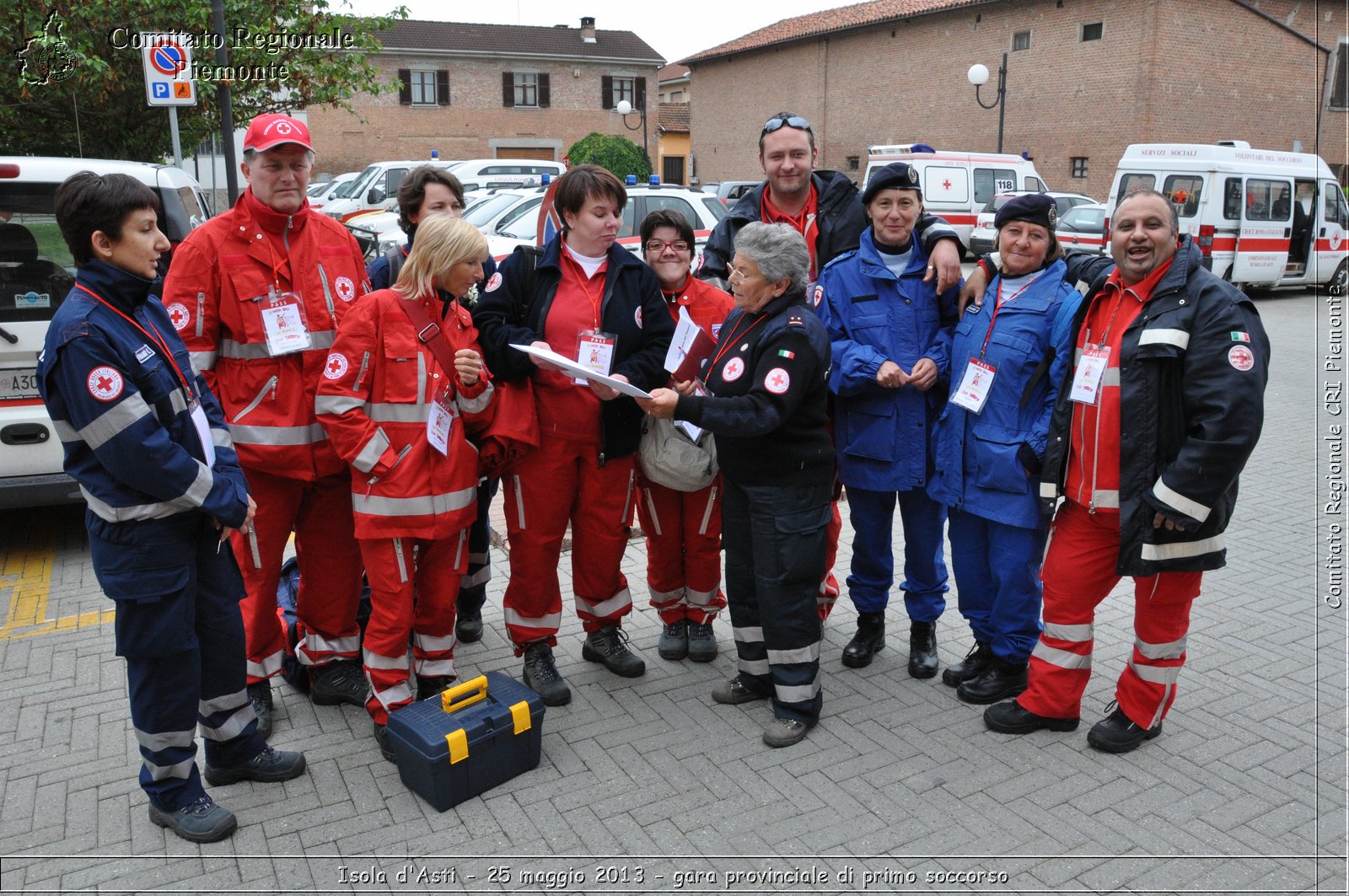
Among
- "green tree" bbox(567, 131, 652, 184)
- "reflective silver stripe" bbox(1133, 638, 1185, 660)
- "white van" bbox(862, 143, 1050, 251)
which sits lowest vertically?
"reflective silver stripe" bbox(1133, 638, 1185, 660)

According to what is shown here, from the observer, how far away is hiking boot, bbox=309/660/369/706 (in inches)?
165

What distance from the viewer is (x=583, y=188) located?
157 inches

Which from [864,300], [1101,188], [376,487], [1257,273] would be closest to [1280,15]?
[1101,188]

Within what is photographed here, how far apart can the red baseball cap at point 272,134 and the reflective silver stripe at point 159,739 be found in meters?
2.06

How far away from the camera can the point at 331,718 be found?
4.12 meters

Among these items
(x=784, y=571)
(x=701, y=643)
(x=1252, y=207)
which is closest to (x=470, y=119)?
(x=1252, y=207)

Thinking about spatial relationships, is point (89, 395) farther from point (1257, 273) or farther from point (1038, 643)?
point (1257, 273)

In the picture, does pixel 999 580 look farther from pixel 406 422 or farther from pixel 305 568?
pixel 305 568

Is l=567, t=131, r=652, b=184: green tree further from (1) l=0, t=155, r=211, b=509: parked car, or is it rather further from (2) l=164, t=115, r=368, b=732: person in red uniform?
(2) l=164, t=115, r=368, b=732: person in red uniform

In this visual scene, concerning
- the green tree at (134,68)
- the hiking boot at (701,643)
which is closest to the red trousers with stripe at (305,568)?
the hiking boot at (701,643)

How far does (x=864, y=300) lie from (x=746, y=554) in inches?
48.0

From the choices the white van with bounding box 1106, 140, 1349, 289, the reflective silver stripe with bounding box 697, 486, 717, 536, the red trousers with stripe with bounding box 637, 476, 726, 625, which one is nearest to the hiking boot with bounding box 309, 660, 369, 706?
the red trousers with stripe with bounding box 637, 476, 726, 625

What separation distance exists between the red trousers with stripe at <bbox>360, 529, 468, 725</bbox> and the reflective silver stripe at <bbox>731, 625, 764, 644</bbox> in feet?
3.88

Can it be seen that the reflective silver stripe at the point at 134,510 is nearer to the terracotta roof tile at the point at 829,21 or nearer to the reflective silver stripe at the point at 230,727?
the reflective silver stripe at the point at 230,727
